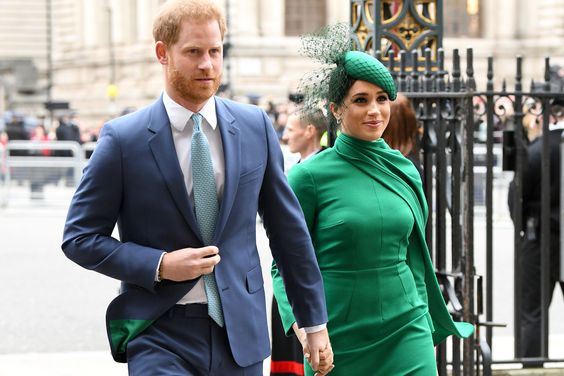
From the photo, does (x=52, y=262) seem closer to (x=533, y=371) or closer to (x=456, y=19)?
(x=533, y=371)

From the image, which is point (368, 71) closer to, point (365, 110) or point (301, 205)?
point (365, 110)

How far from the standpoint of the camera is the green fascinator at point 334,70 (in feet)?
15.4

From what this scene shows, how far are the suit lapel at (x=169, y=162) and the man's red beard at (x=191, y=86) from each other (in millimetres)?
106

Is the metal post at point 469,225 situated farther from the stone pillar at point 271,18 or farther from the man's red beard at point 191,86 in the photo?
the stone pillar at point 271,18

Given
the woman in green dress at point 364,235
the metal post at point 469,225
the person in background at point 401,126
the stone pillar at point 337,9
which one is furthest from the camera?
the stone pillar at point 337,9

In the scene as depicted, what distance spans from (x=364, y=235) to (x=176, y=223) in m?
0.97

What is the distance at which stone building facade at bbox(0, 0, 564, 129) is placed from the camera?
45375 mm

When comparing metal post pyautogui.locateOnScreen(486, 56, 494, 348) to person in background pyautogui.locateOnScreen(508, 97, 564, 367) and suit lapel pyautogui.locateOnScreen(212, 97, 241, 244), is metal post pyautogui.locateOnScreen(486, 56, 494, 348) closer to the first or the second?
person in background pyautogui.locateOnScreen(508, 97, 564, 367)

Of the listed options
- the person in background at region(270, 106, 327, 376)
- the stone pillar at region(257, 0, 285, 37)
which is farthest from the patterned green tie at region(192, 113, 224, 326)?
the stone pillar at region(257, 0, 285, 37)

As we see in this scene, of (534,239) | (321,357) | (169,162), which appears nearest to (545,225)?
(534,239)

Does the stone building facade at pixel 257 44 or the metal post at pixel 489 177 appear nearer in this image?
the metal post at pixel 489 177

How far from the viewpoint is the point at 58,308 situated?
11438mm

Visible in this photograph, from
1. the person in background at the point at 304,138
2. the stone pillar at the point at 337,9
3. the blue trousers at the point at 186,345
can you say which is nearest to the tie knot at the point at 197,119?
the blue trousers at the point at 186,345

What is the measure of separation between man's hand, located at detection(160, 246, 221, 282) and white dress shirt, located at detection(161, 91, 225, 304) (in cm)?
10
